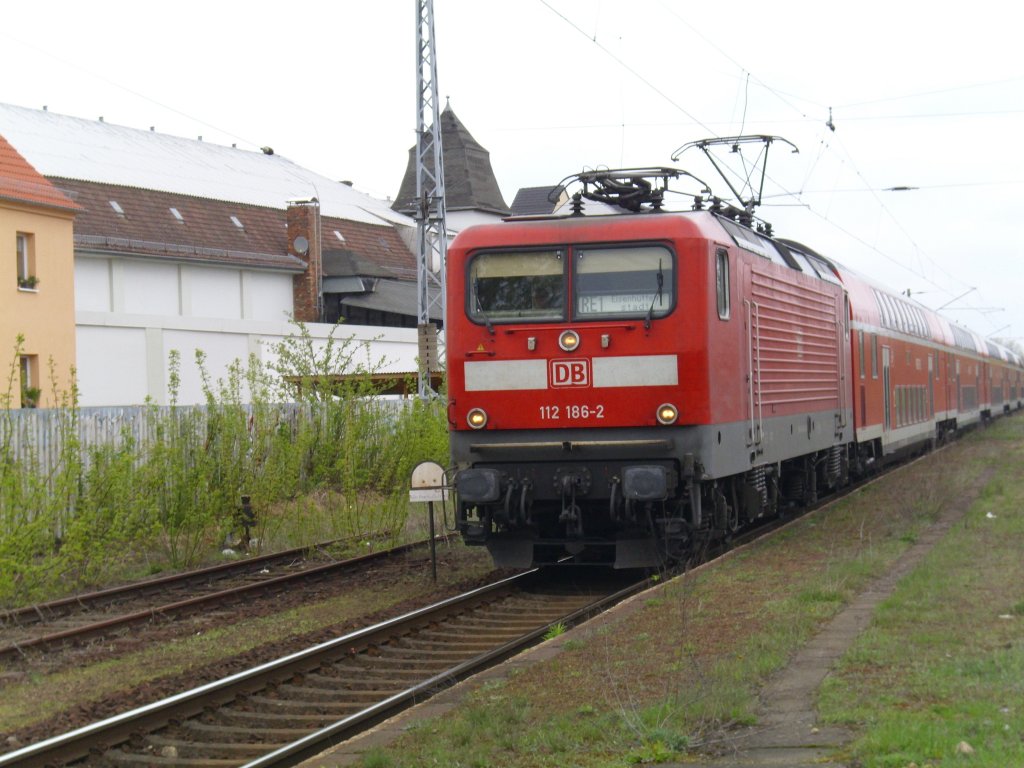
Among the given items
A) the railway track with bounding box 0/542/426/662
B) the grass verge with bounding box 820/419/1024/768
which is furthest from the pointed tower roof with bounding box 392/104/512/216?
the grass verge with bounding box 820/419/1024/768

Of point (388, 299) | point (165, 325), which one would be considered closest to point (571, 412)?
point (165, 325)

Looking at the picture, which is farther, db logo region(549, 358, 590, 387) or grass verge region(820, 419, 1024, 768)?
db logo region(549, 358, 590, 387)

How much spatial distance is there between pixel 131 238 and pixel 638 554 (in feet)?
94.7

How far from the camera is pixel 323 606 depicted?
1170 cm

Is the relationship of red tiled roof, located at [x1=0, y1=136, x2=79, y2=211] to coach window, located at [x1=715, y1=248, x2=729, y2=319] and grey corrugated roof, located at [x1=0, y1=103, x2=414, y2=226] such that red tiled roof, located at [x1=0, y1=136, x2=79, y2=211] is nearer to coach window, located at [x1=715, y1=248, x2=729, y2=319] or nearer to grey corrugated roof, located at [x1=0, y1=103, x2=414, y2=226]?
grey corrugated roof, located at [x1=0, y1=103, x2=414, y2=226]

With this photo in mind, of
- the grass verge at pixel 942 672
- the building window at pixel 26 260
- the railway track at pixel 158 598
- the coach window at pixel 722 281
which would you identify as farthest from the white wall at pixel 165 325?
the grass verge at pixel 942 672

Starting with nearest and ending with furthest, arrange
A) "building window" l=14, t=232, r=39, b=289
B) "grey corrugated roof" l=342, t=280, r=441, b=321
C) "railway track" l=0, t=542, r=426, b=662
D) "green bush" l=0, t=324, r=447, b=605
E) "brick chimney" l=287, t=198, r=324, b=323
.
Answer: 1. "railway track" l=0, t=542, r=426, b=662
2. "green bush" l=0, t=324, r=447, b=605
3. "building window" l=14, t=232, r=39, b=289
4. "brick chimney" l=287, t=198, r=324, b=323
5. "grey corrugated roof" l=342, t=280, r=441, b=321

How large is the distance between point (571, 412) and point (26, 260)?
19.5 m

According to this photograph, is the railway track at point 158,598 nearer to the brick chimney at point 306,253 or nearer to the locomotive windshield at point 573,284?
the locomotive windshield at point 573,284

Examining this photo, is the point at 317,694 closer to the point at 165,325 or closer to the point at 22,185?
the point at 22,185

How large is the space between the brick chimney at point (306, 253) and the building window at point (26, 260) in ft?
→ 50.9

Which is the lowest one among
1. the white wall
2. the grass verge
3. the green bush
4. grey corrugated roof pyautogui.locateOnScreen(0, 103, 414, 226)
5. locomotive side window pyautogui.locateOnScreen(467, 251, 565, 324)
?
the grass verge

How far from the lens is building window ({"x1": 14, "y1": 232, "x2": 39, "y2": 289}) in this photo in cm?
2739

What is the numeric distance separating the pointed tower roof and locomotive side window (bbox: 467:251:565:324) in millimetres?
51876
